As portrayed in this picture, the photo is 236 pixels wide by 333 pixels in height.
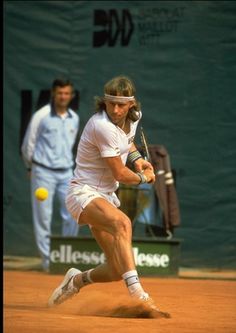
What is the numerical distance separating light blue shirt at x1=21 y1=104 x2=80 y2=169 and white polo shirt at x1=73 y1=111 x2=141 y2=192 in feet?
12.5

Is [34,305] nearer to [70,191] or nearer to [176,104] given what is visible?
[70,191]

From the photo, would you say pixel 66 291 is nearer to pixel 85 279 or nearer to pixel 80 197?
pixel 85 279

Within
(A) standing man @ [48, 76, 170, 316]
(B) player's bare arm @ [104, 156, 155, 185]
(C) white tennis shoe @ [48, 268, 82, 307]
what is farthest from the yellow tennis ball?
(B) player's bare arm @ [104, 156, 155, 185]

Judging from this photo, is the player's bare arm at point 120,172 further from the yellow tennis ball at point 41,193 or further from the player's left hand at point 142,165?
the yellow tennis ball at point 41,193

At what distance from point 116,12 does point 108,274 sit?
16.1 ft

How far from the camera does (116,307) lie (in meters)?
7.70

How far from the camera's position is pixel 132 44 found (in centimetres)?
1191

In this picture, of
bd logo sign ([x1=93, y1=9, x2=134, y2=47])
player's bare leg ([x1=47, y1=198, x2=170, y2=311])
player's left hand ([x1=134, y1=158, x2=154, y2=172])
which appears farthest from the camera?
bd logo sign ([x1=93, y1=9, x2=134, y2=47])

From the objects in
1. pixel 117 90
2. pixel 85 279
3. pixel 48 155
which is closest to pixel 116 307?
pixel 85 279

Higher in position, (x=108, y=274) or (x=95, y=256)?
(x=108, y=274)

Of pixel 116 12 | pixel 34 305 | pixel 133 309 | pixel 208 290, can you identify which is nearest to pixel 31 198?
pixel 116 12

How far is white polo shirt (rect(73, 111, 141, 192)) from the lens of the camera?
7477 mm

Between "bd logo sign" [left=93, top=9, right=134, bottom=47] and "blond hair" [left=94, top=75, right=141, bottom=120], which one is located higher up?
"bd logo sign" [left=93, top=9, right=134, bottom=47]

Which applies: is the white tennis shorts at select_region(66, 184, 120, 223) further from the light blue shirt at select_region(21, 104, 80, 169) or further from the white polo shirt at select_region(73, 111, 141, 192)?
the light blue shirt at select_region(21, 104, 80, 169)
